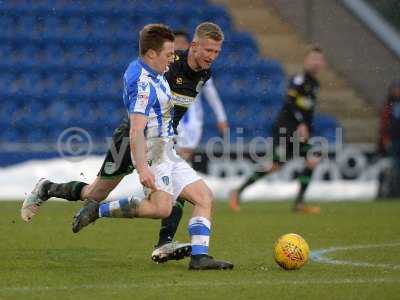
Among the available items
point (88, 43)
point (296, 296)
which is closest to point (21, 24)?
point (88, 43)

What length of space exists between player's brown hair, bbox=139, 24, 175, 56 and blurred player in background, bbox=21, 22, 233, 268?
15.1 inches

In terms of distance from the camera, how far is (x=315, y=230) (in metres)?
10.4

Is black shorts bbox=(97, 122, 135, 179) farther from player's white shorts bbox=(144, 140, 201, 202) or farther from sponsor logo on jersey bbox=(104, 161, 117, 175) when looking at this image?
player's white shorts bbox=(144, 140, 201, 202)

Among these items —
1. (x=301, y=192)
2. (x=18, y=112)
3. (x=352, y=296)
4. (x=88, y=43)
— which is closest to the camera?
(x=352, y=296)

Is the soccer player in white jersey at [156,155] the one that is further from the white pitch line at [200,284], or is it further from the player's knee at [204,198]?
the white pitch line at [200,284]

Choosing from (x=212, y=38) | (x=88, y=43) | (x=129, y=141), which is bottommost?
(x=129, y=141)

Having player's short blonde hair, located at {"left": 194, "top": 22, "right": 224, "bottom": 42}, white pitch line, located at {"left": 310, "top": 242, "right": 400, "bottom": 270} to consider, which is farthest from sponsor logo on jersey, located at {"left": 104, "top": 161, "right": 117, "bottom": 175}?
white pitch line, located at {"left": 310, "top": 242, "right": 400, "bottom": 270}

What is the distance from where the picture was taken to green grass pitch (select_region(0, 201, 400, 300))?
235 inches

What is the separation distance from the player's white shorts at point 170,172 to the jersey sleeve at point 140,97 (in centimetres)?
39

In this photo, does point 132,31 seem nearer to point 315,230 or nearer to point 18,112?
point 18,112

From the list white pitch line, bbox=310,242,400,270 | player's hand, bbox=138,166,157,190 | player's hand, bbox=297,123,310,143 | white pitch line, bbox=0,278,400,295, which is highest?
player's hand, bbox=297,123,310,143

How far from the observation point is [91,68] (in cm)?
1738

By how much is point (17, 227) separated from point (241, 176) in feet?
18.7

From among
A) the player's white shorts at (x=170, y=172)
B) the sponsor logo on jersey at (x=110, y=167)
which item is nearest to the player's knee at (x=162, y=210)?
the player's white shorts at (x=170, y=172)
